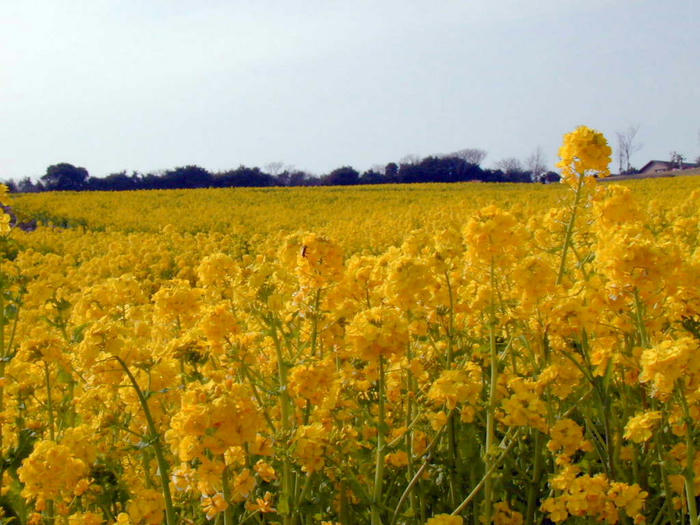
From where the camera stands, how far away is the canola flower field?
2070 mm

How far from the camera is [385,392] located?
2.76m

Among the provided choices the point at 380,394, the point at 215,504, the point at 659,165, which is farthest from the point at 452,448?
the point at 659,165

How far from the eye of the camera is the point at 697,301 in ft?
7.89

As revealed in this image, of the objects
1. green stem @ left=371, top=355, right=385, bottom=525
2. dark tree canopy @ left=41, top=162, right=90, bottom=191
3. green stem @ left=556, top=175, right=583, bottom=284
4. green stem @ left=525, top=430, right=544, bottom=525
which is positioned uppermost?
dark tree canopy @ left=41, top=162, right=90, bottom=191

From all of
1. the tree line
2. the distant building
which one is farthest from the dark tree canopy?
the distant building

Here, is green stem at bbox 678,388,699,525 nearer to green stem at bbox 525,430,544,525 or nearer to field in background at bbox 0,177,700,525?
field in background at bbox 0,177,700,525

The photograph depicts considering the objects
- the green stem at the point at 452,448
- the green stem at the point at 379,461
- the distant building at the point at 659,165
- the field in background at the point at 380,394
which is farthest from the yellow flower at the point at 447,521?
the distant building at the point at 659,165

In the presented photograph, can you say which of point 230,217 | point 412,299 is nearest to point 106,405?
point 412,299

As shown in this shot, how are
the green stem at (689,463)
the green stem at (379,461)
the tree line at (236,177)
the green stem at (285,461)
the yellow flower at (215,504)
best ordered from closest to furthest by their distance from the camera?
the yellow flower at (215,504) → the green stem at (689,463) → the green stem at (285,461) → the green stem at (379,461) → the tree line at (236,177)

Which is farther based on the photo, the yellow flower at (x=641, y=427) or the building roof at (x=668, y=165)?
the building roof at (x=668, y=165)

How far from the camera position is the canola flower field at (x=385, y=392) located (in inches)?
81.5

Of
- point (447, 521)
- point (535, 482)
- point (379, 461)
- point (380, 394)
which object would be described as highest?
point (380, 394)

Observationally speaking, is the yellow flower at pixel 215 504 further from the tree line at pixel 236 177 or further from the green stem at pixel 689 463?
the tree line at pixel 236 177

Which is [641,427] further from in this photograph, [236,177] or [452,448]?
[236,177]
